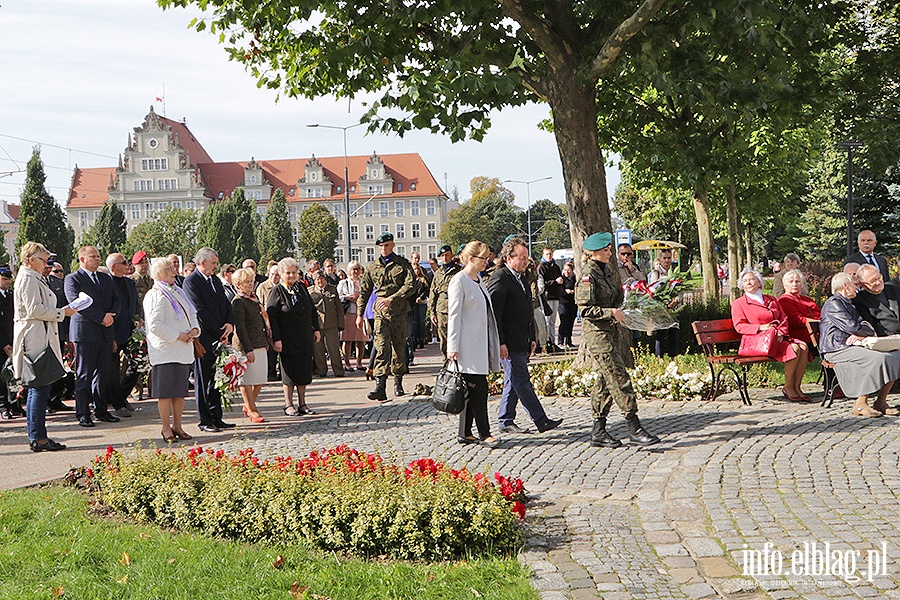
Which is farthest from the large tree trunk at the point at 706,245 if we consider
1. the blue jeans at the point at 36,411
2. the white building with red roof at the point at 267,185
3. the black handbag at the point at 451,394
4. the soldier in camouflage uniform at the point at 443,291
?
the white building with red roof at the point at 267,185

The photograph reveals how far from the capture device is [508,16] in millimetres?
12953

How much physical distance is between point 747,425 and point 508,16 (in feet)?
21.0

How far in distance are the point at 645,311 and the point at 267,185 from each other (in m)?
129

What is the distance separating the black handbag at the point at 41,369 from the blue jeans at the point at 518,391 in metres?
4.46

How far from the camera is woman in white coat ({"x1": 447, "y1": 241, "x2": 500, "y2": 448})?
29.9 feet

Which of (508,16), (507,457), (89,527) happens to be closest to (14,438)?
(89,527)

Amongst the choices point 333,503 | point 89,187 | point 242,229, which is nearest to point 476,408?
point 333,503

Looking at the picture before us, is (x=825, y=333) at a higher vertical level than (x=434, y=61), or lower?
lower

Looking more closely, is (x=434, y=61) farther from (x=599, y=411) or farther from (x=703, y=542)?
(x=703, y=542)

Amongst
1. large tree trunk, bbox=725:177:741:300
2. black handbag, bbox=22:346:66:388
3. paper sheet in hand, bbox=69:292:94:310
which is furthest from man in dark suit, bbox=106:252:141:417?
large tree trunk, bbox=725:177:741:300

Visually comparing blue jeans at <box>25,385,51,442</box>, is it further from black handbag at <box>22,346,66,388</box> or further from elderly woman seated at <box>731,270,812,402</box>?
elderly woman seated at <box>731,270,812,402</box>

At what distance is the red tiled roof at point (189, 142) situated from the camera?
429 feet

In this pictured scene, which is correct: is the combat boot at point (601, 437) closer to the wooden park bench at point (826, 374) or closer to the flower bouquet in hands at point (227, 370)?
the wooden park bench at point (826, 374)

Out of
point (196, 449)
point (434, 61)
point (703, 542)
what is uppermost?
point (434, 61)
